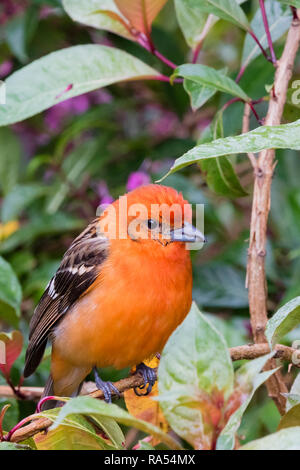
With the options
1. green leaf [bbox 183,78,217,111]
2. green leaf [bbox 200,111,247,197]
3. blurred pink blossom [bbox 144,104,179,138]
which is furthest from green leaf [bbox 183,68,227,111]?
blurred pink blossom [bbox 144,104,179,138]

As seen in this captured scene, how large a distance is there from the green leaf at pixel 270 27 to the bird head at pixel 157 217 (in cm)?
59

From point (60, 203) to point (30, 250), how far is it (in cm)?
34

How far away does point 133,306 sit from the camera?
2.34 meters

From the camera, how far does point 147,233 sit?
247 centimetres

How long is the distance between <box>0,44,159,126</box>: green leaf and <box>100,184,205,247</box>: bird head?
1.38 ft

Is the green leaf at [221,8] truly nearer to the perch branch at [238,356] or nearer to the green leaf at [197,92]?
the green leaf at [197,92]

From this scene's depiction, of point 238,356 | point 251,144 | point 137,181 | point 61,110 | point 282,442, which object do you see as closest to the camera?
point 282,442

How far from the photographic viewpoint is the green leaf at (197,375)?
127 centimetres

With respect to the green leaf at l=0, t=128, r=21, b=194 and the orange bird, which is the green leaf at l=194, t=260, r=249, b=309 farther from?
the green leaf at l=0, t=128, r=21, b=194

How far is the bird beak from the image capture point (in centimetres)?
237

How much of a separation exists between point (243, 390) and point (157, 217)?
3.95 feet

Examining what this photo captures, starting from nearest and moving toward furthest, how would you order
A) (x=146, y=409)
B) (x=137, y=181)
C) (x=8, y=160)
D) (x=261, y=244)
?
(x=146, y=409) → (x=261, y=244) → (x=137, y=181) → (x=8, y=160)

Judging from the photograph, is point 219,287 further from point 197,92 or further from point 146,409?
point 146,409

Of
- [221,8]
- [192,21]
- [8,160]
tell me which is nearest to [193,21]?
[192,21]
